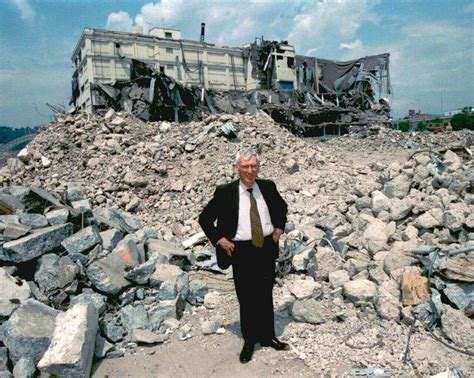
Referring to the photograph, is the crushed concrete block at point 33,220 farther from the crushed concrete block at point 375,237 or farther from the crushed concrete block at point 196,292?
the crushed concrete block at point 375,237

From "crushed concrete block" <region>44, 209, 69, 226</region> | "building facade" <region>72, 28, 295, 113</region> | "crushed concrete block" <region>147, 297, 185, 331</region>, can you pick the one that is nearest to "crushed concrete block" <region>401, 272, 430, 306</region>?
"crushed concrete block" <region>147, 297, 185, 331</region>

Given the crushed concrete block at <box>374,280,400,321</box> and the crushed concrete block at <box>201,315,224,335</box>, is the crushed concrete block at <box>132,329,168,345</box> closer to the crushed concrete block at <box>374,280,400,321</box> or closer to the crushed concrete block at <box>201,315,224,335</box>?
the crushed concrete block at <box>201,315,224,335</box>

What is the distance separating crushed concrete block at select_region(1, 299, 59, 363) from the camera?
2.77 m

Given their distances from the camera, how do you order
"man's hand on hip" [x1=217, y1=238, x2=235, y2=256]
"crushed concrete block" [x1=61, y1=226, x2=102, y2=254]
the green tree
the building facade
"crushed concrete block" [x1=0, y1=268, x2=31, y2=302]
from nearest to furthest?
"man's hand on hip" [x1=217, y1=238, x2=235, y2=256] → "crushed concrete block" [x1=0, y1=268, x2=31, y2=302] → "crushed concrete block" [x1=61, y1=226, x2=102, y2=254] → the building facade → the green tree

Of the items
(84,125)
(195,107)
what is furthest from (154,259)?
(195,107)

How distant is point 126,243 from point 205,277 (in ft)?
3.66

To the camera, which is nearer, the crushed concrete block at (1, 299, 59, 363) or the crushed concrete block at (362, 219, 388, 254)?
the crushed concrete block at (1, 299, 59, 363)

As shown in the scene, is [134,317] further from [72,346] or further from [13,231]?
[13,231]

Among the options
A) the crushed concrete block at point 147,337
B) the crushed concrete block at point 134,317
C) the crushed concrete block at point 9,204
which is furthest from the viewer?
the crushed concrete block at point 9,204

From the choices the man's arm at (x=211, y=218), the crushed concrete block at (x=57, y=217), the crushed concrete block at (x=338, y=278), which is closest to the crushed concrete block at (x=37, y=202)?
the crushed concrete block at (x=57, y=217)

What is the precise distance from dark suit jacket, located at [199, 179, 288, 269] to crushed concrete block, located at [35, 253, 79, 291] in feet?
6.04

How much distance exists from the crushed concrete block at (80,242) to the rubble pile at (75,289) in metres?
0.01

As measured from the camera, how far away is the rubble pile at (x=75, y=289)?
2781 mm

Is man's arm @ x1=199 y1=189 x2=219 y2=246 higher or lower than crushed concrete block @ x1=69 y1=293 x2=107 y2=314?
higher
